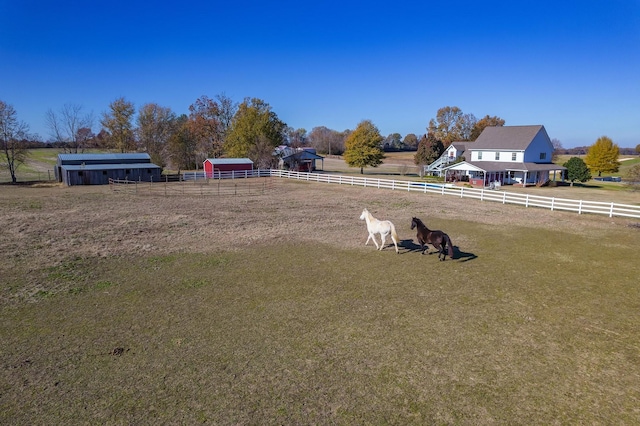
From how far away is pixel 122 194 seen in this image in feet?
98.3

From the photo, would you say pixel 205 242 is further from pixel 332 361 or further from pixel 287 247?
pixel 332 361

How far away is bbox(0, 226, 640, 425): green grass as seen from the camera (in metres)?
4.96

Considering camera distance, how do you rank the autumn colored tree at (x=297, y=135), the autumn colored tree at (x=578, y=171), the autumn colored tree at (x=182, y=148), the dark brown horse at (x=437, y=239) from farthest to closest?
1. the autumn colored tree at (x=297, y=135)
2. the autumn colored tree at (x=182, y=148)
3. the autumn colored tree at (x=578, y=171)
4. the dark brown horse at (x=437, y=239)

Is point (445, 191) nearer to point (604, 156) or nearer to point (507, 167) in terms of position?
point (507, 167)

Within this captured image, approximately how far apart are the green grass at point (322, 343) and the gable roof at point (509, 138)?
1399 inches

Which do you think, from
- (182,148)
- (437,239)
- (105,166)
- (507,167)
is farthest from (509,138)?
(182,148)

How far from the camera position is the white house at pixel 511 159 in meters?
40.8

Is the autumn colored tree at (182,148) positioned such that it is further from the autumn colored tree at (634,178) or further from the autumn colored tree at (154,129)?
the autumn colored tree at (634,178)

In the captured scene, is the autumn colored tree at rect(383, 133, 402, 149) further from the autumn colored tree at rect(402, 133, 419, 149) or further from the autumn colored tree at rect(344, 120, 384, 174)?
the autumn colored tree at rect(344, 120, 384, 174)

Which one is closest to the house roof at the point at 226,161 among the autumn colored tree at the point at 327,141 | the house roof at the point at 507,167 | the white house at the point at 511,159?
the white house at the point at 511,159

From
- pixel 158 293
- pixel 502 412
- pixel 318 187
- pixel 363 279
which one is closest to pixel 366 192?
pixel 318 187

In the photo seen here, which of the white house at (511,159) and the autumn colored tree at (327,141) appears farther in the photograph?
the autumn colored tree at (327,141)

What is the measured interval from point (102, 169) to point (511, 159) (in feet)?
150

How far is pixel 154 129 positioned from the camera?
61.3 meters
